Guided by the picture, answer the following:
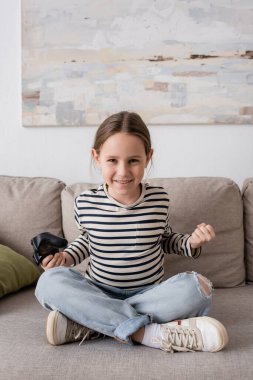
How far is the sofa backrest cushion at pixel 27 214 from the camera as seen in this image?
86.0 inches

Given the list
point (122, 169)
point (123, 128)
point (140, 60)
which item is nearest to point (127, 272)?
point (122, 169)

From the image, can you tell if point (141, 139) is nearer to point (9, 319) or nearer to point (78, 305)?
point (78, 305)

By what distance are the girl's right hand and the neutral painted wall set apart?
0.83 meters

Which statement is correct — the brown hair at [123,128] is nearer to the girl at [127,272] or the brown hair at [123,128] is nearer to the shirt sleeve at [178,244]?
the girl at [127,272]

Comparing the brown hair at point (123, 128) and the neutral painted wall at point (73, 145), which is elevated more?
the brown hair at point (123, 128)

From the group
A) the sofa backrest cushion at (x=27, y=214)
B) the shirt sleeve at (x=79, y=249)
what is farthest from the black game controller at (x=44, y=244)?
the sofa backrest cushion at (x=27, y=214)

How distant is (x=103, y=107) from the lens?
2.50m

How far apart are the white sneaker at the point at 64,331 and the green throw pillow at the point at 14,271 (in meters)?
0.41

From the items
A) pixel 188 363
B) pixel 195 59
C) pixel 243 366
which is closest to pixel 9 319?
pixel 188 363

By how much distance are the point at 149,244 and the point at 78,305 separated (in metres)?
0.35

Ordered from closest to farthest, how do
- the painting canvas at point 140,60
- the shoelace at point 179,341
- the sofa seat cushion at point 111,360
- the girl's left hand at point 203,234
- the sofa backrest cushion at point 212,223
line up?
the sofa seat cushion at point 111,360, the shoelace at point 179,341, the girl's left hand at point 203,234, the sofa backrest cushion at point 212,223, the painting canvas at point 140,60

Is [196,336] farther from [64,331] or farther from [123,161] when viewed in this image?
[123,161]

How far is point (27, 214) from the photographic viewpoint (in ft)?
7.19

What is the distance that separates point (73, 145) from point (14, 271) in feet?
2.53
